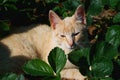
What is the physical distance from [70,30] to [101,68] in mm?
1507

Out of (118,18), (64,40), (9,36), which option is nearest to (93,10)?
(118,18)

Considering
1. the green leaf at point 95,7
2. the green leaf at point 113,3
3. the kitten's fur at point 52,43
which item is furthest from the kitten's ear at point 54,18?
the green leaf at point 113,3

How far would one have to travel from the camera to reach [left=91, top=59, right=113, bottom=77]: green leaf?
4.27 ft

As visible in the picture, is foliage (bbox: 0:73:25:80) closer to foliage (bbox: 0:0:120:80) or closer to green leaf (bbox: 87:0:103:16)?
foliage (bbox: 0:0:120:80)

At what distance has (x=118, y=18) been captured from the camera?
2.09 metres

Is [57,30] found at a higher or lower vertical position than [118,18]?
lower

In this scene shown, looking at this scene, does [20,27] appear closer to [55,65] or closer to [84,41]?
[84,41]

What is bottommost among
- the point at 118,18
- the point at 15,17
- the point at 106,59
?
the point at 15,17

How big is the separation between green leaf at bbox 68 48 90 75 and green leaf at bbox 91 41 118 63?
0.11 feet

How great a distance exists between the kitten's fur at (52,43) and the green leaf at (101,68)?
Result: 129 centimetres

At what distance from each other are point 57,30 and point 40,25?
1.68 feet

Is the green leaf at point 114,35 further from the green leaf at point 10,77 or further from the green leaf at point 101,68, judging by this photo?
the green leaf at point 10,77

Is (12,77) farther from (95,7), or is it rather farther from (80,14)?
(80,14)

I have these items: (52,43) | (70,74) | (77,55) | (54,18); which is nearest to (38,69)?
(77,55)
